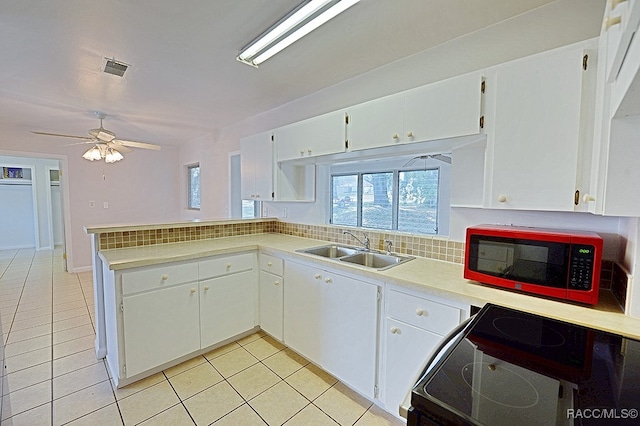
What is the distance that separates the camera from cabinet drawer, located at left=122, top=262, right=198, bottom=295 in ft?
6.24

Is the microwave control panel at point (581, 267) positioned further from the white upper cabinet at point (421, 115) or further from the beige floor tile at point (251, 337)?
the beige floor tile at point (251, 337)

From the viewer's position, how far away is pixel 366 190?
216 inches

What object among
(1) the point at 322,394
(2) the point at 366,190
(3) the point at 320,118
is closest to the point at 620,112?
(3) the point at 320,118

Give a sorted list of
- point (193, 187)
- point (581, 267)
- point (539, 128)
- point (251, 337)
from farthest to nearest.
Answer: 1. point (193, 187)
2. point (251, 337)
3. point (539, 128)
4. point (581, 267)

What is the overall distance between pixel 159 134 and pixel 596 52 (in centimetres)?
563

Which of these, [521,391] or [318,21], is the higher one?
[318,21]

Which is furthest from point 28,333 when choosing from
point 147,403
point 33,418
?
point 147,403

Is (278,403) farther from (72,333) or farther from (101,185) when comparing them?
(101,185)

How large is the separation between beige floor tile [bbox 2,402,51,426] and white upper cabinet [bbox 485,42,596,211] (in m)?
2.93

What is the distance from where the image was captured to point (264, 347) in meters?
2.49

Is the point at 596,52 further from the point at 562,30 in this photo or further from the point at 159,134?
the point at 159,134

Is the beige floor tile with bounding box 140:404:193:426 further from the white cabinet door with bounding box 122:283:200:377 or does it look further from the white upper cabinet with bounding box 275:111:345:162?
the white upper cabinet with bounding box 275:111:345:162

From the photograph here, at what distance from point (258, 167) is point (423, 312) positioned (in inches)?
90.5

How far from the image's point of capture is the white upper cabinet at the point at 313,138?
2227mm
